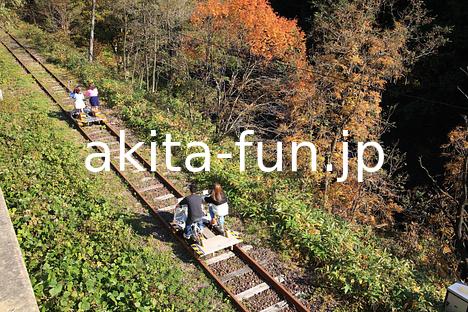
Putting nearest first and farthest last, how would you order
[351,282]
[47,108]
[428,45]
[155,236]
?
1. [351,282]
2. [155,236]
3. [47,108]
4. [428,45]

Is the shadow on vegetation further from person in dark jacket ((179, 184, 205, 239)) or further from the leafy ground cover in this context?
the leafy ground cover

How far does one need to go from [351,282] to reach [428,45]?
2142 cm

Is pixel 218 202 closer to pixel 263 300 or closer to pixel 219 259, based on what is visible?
pixel 219 259

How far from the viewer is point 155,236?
11539mm

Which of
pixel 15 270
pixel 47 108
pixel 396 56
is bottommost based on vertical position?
pixel 15 270

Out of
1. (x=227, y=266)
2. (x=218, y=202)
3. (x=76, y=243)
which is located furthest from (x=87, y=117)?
(x=227, y=266)

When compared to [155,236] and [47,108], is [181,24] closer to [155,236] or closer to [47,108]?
[47,108]

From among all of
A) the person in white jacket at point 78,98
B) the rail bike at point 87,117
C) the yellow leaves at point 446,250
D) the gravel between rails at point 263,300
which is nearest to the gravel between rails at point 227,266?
the gravel between rails at point 263,300

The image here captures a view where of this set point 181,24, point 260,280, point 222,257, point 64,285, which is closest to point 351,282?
point 260,280

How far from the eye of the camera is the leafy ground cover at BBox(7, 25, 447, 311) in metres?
9.74

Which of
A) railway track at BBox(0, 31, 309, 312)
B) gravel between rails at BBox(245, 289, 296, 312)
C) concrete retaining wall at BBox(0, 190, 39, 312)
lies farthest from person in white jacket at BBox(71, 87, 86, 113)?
gravel between rails at BBox(245, 289, 296, 312)

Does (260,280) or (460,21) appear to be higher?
(460,21)

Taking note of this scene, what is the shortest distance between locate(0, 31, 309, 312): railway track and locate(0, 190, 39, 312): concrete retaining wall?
3.91 m

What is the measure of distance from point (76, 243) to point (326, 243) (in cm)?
637
